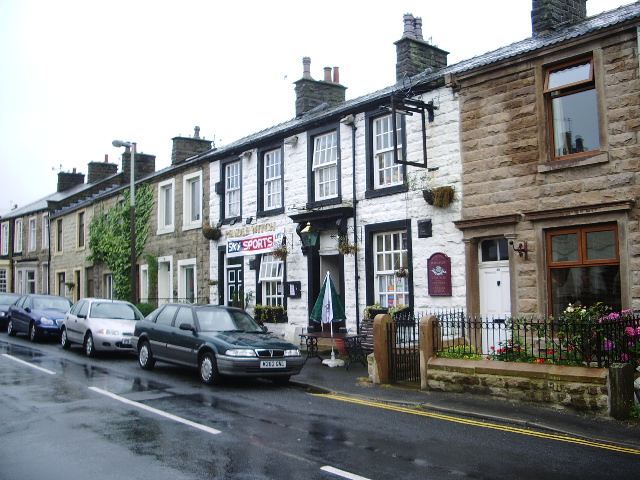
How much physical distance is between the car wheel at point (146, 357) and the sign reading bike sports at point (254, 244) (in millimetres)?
5794

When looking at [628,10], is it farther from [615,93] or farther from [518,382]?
[518,382]

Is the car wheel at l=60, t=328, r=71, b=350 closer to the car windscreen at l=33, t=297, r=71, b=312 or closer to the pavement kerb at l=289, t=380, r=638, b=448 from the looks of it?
the car windscreen at l=33, t=297, r=71, b=312

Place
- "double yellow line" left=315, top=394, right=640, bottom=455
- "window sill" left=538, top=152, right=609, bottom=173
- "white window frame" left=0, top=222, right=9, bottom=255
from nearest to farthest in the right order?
"double yellow line" left=315, top=394, right=640, bottom=455 → "window sill" left=538, top=152, right=609, bottom=173 → "white window frame" left=0, top=222, right=9, bottom=255

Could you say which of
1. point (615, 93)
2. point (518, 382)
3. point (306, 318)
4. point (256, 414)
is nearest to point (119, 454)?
point (256, 414)

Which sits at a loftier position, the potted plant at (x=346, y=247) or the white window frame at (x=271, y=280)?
the potted plant at (x=346, y=247)

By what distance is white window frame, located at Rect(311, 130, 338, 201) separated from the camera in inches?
679

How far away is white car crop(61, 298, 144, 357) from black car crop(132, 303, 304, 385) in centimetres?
217

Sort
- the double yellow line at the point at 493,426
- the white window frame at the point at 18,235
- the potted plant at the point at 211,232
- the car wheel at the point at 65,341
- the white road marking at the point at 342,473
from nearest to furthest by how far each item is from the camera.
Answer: the white road marking at the point at 342,473 < the double yellow line at the point at 493,426 < the car wheel at the point at 65,341 < the potted plant at the point at 211,232 < the white window frame at the point at 18,235

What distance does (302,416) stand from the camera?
9031 mm

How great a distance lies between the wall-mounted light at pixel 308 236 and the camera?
1728cm

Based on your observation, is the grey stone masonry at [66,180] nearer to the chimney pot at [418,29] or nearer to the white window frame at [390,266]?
the chimney pot at [418,29]

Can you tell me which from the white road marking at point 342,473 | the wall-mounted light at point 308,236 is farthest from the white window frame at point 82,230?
the white road marking at point 342,473

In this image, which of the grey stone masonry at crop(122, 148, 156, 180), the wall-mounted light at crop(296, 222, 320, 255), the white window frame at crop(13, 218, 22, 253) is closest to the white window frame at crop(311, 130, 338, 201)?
the wall-mounted light at crop(296, 222, 320, 255)

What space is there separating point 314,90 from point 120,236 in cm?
1228
